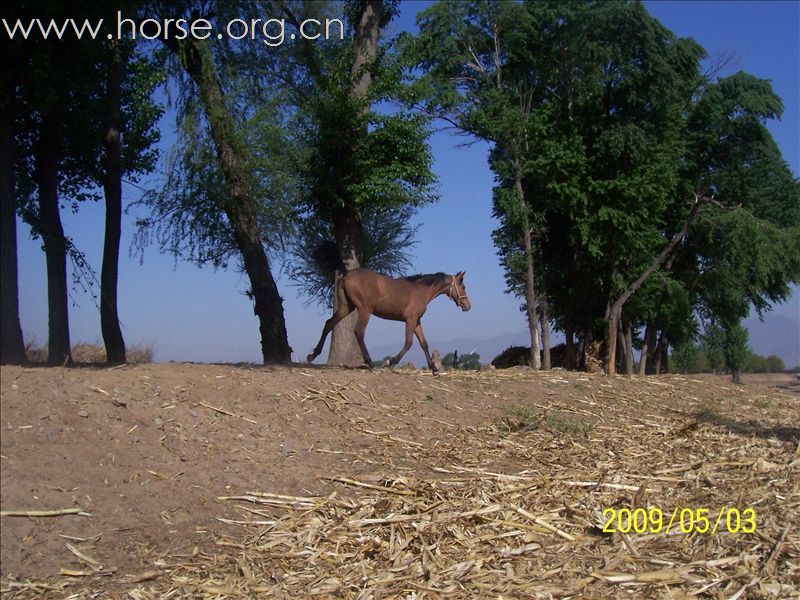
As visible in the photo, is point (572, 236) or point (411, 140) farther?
point (572, 236)

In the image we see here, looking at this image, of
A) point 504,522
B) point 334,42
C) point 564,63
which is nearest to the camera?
point 504,522

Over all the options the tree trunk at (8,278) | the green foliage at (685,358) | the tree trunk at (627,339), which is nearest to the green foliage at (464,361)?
the tree trunk at (627,339)

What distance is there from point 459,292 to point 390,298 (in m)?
1.47

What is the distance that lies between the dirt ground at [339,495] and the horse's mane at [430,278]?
11.3 ft

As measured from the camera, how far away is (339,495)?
20.6ft

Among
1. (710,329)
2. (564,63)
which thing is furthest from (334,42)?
(710,329)

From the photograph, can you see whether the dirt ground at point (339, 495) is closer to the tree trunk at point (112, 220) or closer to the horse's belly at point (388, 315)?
the horse's belly at point (388, 315)

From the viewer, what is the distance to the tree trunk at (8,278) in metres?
8.91

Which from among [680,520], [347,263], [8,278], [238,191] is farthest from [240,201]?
[680,520]

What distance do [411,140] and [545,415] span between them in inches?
272

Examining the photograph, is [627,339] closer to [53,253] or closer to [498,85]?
[498,85]

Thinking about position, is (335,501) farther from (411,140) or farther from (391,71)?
(391,71)

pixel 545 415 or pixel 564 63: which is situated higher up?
pixel 564 63

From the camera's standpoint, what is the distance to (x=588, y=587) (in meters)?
4.93
